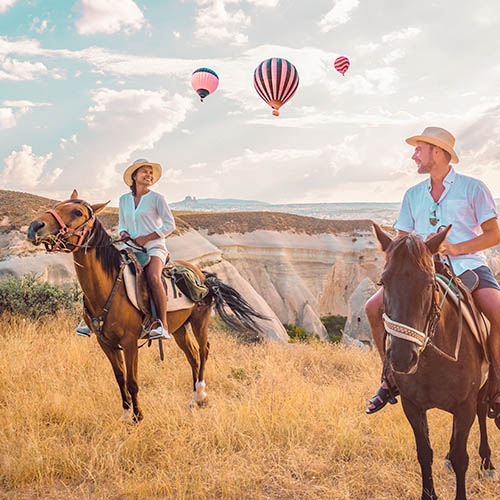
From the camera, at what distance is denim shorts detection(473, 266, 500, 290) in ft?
10.7

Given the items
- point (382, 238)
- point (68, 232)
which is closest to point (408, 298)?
point (382, 238)

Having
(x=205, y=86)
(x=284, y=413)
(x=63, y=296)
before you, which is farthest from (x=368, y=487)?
(x=205, y=86)

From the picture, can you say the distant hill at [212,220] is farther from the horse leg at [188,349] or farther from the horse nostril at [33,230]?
the horse nostril at [33,230]

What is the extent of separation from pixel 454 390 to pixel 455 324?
0.48 m

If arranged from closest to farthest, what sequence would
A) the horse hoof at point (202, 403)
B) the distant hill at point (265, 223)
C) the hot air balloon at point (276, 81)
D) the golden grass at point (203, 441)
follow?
the golden grass at point (203, 441), the horse hoof at point (202, 403), the hot air balloon at point (276, 81), the distant hill at point (265, 223)

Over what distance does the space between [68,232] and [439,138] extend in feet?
11.9

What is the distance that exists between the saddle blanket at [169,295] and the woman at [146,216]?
0.23 metres

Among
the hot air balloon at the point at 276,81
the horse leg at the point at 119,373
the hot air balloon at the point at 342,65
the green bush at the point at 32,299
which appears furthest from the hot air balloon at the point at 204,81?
the horse leg at the point at 119,373

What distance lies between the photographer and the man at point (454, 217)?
3.16 metres

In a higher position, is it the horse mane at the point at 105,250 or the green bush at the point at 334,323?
the horse mane at the point at 105,250

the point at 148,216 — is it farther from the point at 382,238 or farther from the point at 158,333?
the point at 382,238

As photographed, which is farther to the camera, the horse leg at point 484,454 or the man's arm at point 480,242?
the horse leg at point 484,454

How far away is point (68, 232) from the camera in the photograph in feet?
13.8

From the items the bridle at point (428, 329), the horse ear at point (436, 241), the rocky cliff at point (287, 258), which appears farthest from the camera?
the rocky cliff at point (287, 258)
